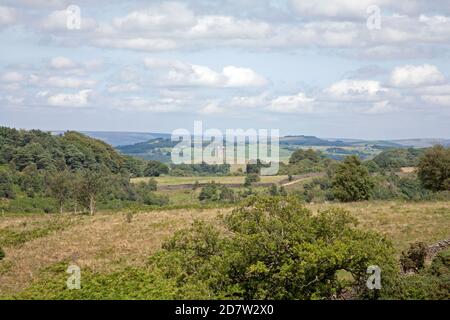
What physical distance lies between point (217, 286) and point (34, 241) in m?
26.2

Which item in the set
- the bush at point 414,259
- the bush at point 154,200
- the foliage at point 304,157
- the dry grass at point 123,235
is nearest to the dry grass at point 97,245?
the dry grass at point 123,235

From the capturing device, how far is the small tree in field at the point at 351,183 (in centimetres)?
6025

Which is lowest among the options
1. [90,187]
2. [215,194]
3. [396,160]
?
[215,194]

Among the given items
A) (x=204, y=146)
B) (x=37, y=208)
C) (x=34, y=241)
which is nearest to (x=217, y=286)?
(x=34, y=241)

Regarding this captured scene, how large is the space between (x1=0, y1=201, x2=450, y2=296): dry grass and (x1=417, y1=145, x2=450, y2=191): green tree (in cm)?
920

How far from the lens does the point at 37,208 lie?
85.0 metres

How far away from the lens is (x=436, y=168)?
58.1m

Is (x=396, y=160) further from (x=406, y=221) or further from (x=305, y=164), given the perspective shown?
(x=406, y=221)

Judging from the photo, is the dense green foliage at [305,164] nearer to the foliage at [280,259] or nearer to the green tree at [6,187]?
the green tree at [6,187]

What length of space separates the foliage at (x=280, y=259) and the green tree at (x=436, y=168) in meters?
40.1

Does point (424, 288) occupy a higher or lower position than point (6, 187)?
higher

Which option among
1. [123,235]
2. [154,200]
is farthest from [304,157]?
[123,235]

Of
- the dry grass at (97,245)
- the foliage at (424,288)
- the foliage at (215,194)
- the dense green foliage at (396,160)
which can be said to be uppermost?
the foliage at (424,288)

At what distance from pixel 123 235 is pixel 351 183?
27732 millimetres
